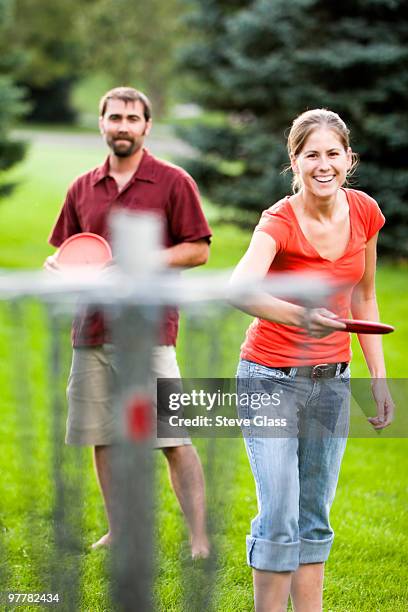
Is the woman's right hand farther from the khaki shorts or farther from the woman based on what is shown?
the woman

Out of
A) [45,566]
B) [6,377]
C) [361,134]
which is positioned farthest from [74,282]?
[361,134]

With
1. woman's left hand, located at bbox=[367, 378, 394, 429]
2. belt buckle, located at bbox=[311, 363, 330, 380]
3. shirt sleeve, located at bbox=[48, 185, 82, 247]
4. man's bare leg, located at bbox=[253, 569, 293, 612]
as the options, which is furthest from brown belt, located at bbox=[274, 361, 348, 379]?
shirt sleeve, located at bbox=[48, 185, 82, 247]

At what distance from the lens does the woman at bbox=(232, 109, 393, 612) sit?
306cm

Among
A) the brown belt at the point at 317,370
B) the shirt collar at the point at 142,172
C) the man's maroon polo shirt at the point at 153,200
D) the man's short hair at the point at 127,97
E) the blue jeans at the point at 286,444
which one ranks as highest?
the man's short hair at the point at 127,97

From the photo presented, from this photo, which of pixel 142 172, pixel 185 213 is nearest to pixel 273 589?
pixel 185 213

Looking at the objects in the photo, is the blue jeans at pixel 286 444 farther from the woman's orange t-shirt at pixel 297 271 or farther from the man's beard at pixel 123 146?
the man's beard at pixel 123 146

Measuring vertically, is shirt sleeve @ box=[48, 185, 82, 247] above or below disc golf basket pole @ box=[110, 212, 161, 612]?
above

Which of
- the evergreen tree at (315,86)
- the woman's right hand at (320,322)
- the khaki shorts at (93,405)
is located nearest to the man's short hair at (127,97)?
the khaki shorts at (93,405)

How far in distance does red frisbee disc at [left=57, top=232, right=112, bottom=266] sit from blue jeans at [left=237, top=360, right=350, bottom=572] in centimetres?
99

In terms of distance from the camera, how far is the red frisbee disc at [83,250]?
396 centimetres

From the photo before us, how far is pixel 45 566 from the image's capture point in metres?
2.37

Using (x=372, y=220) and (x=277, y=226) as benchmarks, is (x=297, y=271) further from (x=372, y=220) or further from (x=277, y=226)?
(x=372, y=220)

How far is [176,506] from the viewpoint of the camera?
17.0ft

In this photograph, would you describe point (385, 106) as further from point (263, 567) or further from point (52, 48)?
point (52, 48)
